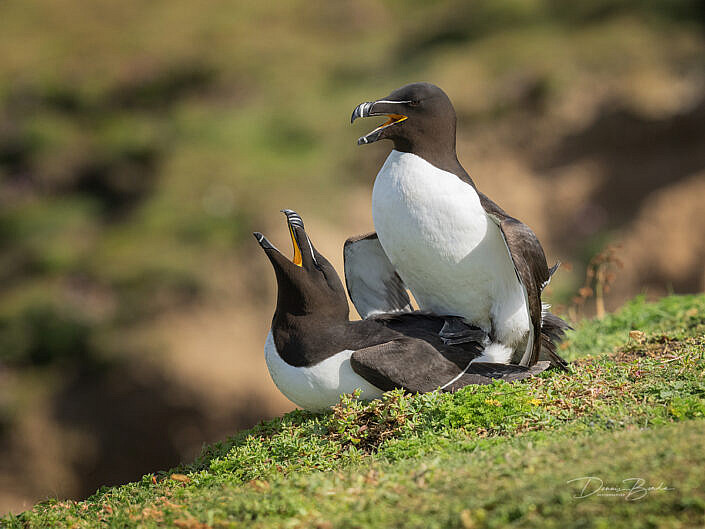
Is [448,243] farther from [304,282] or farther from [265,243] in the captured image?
[265,243]

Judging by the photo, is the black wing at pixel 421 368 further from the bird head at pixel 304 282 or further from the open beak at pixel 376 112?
the open beak at pixel 376 112

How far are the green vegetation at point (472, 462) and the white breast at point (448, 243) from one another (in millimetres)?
588

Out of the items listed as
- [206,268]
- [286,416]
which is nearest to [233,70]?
[206,268]

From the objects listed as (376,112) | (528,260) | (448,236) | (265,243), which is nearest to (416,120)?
(376,112)

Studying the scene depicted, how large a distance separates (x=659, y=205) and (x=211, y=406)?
350 inches

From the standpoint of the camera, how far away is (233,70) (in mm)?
20969

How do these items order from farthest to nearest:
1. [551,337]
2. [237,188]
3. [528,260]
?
1. [237,188]
2. [551,337]
3. [528,260]

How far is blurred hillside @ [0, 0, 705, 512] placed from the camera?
13453 mm

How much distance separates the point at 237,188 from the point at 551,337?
10651 millimetres

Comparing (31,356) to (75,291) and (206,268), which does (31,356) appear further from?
(206,268)

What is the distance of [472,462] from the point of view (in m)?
3.98

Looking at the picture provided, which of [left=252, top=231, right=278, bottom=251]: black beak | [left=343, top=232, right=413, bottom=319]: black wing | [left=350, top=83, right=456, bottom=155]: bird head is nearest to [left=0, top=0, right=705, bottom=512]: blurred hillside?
[left=343, top=232, right=413, bottom=319]: black wing

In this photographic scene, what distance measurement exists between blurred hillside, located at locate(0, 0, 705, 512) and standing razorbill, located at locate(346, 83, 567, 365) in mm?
7804
